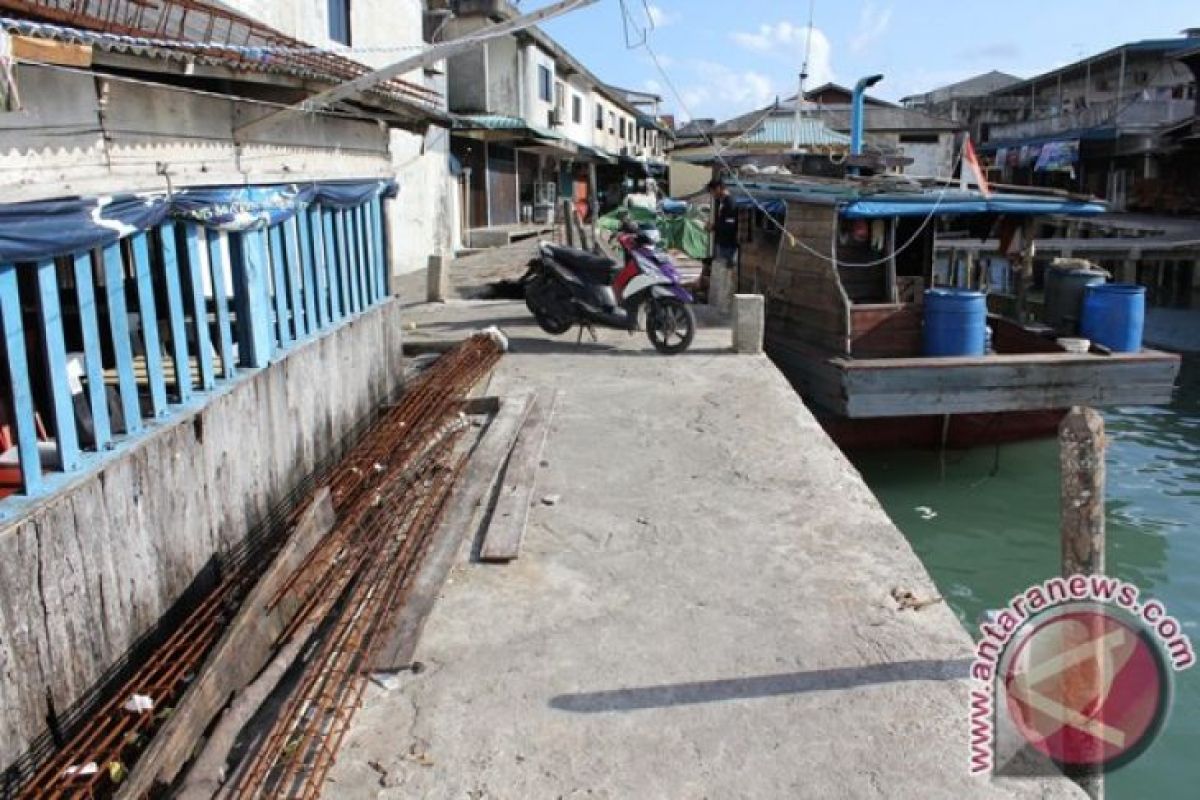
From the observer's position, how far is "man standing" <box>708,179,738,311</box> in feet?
42.8

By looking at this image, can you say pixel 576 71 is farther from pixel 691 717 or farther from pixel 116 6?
pixel 691 717

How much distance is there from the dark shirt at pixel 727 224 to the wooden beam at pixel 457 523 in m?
6.31

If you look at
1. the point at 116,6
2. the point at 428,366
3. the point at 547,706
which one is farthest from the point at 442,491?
the point at 428,366

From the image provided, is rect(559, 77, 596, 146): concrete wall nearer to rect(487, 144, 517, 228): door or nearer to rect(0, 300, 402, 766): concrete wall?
rect(487, 144, 517, 228): door

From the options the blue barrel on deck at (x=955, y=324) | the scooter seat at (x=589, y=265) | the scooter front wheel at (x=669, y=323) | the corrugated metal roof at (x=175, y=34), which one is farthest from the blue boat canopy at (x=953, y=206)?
the corrugated metal roof at (x=175, y=34)

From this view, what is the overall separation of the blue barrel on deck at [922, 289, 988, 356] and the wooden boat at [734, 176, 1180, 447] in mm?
234

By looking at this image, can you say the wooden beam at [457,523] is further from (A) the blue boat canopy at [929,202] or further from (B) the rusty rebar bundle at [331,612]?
(A) the blue boat canopy at [929,202]

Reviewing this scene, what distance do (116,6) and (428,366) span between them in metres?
5.23

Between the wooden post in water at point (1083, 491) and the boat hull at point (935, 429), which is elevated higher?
the wooden post in water at point (1083, 491)

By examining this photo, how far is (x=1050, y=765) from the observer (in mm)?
3223

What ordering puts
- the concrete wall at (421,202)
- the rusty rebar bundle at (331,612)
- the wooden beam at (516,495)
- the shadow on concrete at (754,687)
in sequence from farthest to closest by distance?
the concrete wall at (421,202) < the wooden beam at (516,495) < the shadow on concrete at (754,687) < the rusty rebar bundle at (331,612)

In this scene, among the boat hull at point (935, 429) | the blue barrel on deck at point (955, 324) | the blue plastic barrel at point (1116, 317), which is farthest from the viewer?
the boat hull at point (935, 429)

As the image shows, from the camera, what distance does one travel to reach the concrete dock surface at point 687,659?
3121mm

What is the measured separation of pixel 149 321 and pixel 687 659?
292 centimetres
